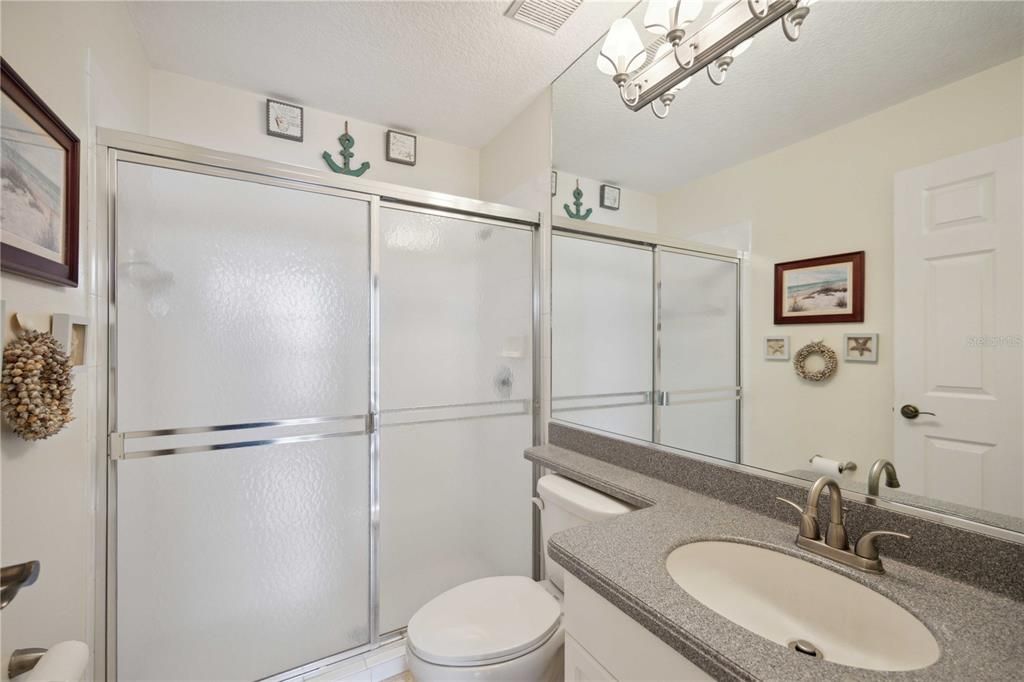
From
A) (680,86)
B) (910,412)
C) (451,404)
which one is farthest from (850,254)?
(451,404)

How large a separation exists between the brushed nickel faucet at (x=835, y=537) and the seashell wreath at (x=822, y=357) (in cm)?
26

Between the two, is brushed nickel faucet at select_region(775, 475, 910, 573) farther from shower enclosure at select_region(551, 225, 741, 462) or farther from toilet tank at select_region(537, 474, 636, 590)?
toilet tank at select_region(537, 474, 636, 590)

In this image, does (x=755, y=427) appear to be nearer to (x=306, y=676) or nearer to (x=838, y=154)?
(x=838, y=154)

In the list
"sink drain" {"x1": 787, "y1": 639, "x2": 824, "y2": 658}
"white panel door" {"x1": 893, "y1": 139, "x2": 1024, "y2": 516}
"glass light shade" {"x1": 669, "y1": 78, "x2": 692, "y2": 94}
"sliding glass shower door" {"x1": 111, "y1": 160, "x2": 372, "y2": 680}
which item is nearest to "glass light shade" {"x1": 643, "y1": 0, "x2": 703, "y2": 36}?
"glass light shade" {"x1": 669, "y1": 78, "x2": 692, "y2": 94}

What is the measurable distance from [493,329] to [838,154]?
135 centimetres

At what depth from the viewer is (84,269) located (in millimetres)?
1131

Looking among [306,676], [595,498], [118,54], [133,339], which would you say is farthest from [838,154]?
[306,676]

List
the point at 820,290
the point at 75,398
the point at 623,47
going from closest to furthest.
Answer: the point at 820,290 → the point at 75,398 → the point at 623,47

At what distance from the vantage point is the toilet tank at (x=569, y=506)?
119 cm

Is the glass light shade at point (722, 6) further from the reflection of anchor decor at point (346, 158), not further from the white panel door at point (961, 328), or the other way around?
the reflection of anchor decor at point (346, 158)

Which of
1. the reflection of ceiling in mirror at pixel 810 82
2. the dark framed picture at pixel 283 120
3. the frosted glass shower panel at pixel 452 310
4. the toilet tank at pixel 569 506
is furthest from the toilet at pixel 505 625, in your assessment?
the dark framed picture at pixel 283 120

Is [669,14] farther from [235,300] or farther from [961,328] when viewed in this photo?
[235,300]

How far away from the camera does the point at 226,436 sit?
1.40 meters

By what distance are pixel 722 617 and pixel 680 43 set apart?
4.66 ft
